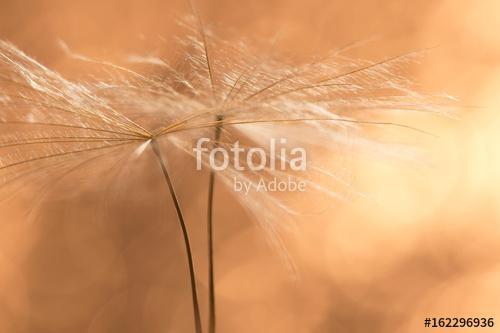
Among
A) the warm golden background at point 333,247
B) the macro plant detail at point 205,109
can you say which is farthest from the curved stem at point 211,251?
the warm golden background at point 333,247

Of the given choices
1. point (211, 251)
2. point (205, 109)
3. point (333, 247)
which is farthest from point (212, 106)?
point (333, 247)

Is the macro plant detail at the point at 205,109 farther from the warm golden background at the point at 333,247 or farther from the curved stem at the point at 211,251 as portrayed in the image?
the warm golden background at the point at 333,247

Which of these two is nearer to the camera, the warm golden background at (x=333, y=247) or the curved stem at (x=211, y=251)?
the curved stem at (x=211, y=251)

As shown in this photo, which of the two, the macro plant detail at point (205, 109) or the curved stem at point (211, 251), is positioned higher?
the macro plant detail at point (205, 109)

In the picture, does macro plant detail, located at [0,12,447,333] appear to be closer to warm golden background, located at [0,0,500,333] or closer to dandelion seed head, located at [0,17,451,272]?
dandelion seed head, located at [0,17,451,272]

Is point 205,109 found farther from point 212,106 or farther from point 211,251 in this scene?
point 211,251

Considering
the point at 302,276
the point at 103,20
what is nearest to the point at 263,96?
the point at 302,276
